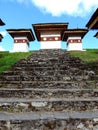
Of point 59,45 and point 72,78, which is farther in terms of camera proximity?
point 59,45

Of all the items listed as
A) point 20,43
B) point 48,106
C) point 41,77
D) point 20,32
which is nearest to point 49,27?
point 20,32

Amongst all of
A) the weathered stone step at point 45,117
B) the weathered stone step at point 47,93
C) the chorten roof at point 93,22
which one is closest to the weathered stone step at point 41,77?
the weathered stone step at point 47,93

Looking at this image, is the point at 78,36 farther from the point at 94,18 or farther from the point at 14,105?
the point at 14,105

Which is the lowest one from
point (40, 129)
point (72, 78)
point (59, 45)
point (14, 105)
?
point (40, 129)

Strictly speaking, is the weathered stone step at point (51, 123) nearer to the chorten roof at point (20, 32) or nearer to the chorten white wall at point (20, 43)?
the chorten roof at point (20, 32)

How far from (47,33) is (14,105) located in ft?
81.9

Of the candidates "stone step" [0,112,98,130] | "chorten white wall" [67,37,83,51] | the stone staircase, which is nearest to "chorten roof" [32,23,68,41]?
"chorten white wall" [67,37,83,51]

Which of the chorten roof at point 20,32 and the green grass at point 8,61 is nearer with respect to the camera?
the green grass at point 8,61

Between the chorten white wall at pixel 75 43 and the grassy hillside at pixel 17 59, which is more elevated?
the chorten white wall at pixel 75 43

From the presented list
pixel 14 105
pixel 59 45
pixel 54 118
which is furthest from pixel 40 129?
pixel 59 45

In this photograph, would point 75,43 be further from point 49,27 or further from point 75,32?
point 49,27

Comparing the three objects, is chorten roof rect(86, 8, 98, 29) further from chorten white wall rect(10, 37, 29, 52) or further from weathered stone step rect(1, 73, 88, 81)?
chorten white wall rect(10, 37, 29, 52)

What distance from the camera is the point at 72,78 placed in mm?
11281

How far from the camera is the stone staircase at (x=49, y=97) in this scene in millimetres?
6441
